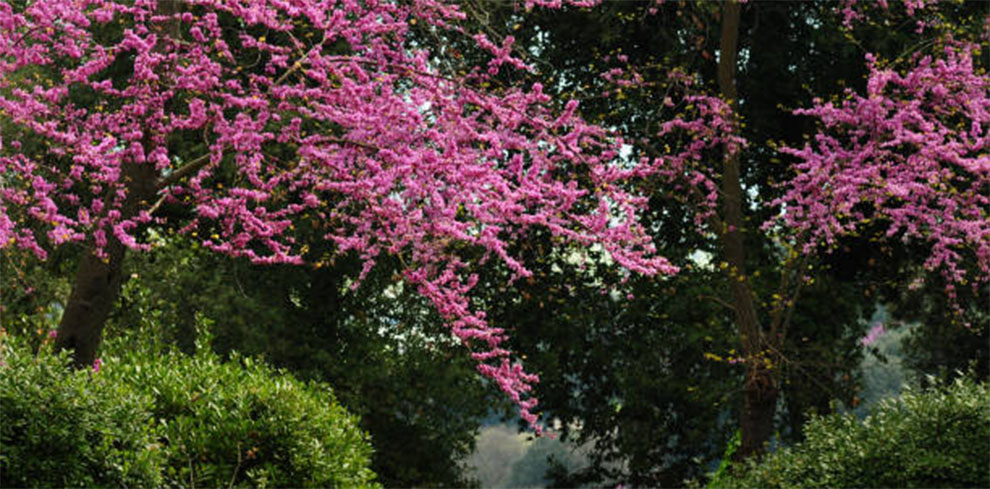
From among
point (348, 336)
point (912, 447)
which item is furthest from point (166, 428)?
point (348, 336)

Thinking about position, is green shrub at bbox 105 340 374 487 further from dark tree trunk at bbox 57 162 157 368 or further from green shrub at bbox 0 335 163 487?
green shrub at bbox 0 335 163 487

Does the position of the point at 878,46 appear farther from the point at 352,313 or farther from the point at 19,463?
the point at 19,463

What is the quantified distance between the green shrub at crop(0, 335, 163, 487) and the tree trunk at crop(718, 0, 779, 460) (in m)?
9.04

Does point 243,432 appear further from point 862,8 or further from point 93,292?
point 862,8


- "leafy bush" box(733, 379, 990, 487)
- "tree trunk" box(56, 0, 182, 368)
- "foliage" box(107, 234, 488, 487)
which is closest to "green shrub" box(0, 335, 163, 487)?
"tree trunk" box(56, 0, 182, 368)

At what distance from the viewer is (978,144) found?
12.8m

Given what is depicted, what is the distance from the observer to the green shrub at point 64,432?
6578 millimetres

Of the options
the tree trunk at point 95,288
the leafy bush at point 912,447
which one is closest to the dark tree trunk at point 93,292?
the tree trunk at point 95,288

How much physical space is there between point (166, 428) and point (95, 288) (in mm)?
1544

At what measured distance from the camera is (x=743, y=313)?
14.2 metres

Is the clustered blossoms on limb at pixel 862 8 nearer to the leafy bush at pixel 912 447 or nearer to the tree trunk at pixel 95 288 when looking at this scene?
the leafy bush at pixel 912 447

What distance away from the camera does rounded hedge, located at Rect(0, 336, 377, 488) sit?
666 centimetres

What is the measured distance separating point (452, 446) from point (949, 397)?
37.2ft

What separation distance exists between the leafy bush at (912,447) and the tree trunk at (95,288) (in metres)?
6.70
